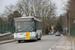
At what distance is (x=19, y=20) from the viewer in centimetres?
1914

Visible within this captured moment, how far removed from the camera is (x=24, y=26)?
1880cm

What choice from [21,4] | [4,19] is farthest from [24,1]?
[4,19]

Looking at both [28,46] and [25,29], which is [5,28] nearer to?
[25,29]

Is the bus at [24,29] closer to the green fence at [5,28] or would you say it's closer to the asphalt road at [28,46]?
the asphalt road at [28,46]

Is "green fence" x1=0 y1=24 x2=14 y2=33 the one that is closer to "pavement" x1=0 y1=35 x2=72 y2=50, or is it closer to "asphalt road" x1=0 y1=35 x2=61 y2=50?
"pavement" x1=0 y1=35 x2=72 y2=50

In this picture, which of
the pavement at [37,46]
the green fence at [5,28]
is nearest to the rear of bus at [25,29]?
the pavement at [37,46]

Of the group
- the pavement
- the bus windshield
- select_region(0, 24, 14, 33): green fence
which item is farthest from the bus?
select_region(0, 24, 14, 33): green fence

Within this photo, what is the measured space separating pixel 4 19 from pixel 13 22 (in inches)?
1330

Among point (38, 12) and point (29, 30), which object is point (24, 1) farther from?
point (29, 30)

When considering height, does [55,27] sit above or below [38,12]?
below

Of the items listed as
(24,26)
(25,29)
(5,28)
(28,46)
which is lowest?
(28,46)

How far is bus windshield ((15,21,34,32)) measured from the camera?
1864cm

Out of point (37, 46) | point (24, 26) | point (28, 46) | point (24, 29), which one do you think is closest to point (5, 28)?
point (24, 26)

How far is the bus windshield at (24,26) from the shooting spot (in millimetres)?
18641
